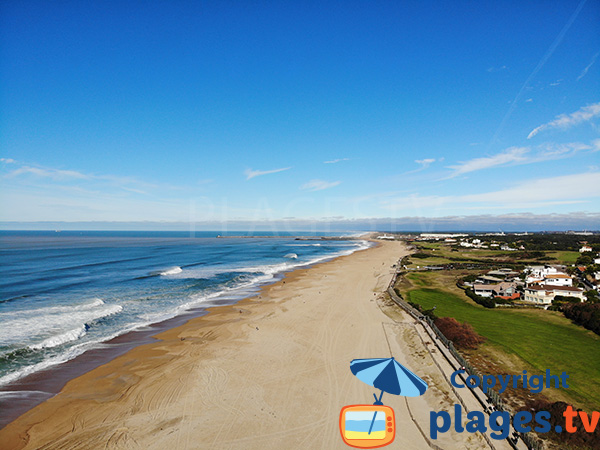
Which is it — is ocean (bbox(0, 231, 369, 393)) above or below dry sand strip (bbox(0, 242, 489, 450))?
above

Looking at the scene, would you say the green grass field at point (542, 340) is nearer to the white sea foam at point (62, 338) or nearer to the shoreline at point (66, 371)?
the shoreline at point (66, 371)

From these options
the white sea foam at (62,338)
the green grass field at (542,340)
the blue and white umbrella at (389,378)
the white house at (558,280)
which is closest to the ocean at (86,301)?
the white sea foam at (62,338)

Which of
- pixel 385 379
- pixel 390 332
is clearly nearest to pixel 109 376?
pixel 385 379

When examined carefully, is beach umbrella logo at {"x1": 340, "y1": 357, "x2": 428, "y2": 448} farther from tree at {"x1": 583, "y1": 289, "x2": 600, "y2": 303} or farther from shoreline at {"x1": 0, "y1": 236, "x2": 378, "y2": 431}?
tree at {"x1": 583, "y1": 289, "x2": 600, "y2": 303}

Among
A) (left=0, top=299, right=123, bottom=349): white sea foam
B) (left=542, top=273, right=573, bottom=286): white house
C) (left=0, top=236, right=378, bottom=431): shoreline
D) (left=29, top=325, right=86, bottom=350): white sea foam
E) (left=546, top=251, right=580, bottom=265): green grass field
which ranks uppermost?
(left=542, top=273, right=573, bottom=286): white house

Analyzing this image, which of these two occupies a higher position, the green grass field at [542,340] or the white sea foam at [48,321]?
the white sea foam at [48,321]

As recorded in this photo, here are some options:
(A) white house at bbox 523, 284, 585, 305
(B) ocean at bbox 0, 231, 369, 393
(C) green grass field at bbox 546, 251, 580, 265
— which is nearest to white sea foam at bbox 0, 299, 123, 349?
(B) ocean at bbox 0, 231, 369, 393
